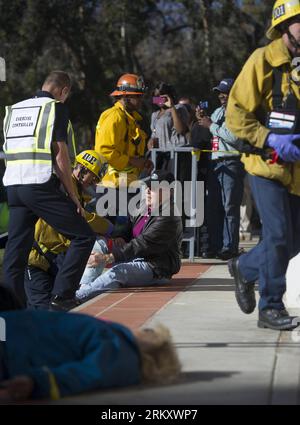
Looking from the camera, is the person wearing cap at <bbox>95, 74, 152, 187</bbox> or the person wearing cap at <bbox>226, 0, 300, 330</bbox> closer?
the person wearing cap at <bbox>226, 0, 300, 330</bbox>

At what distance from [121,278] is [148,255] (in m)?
0.35

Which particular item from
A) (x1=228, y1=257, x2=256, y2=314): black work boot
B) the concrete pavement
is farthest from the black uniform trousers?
(x1=228, y1=257, x2=256, y2=314): black work boot

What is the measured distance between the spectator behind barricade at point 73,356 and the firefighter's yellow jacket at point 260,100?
1861 millimetres

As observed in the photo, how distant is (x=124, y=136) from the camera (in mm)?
10625

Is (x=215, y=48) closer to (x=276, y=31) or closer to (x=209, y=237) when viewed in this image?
(x=209, y=237)

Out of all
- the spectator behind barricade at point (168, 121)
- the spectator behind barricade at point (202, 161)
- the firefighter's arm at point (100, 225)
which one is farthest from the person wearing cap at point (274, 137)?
the spectator behind barricade at point (168, 121)

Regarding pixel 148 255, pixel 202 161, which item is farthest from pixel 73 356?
pixel 202 161

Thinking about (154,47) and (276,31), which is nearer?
(276,31)

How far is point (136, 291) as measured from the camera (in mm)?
8938

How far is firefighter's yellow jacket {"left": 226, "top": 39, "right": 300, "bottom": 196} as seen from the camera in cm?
649

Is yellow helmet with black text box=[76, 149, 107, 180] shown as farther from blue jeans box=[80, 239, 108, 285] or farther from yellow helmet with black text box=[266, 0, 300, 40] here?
yellow helmet with black text box=[266, 0, 300, 40]

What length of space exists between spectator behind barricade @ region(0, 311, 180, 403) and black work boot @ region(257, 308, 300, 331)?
1642 millimetres

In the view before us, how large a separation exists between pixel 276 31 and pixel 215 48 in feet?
77.2
